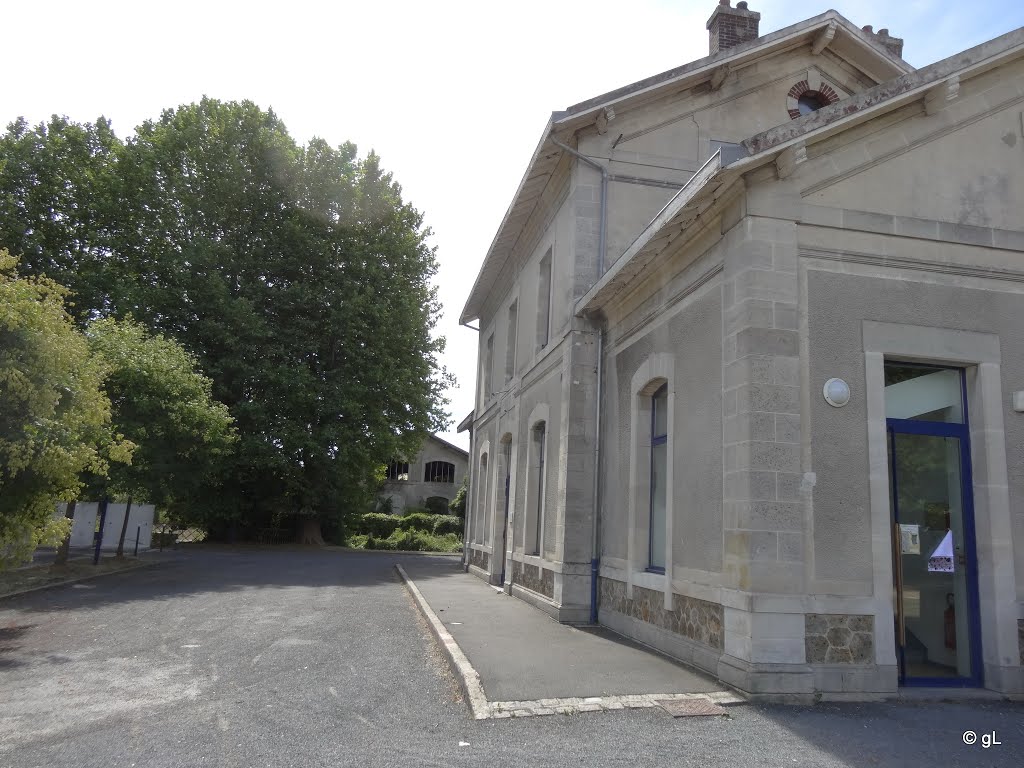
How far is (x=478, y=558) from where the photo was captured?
18.4 meters

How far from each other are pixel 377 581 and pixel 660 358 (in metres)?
9.77

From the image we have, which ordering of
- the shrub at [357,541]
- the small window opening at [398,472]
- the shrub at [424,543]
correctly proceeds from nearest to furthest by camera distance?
the shrub at [424,543], the shrub at [357,541], the small window opening at [398,472]

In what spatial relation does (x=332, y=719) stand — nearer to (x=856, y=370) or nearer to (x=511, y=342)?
(x=856, y=370)

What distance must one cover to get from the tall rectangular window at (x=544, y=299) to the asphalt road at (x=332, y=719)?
6.29m

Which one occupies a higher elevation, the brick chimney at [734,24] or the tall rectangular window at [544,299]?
the brick chimney at [734,24]

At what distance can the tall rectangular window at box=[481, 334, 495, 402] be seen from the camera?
63.2ft

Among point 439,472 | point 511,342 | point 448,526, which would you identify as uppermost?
point 511,342

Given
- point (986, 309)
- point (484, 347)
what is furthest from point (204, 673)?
point (484, 347)

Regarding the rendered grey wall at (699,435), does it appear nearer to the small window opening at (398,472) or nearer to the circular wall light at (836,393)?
the circular wall light at (836,393)

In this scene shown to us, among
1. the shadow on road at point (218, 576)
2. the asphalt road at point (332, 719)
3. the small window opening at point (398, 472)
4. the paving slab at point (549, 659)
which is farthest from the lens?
the small window opening at point (398, 472)

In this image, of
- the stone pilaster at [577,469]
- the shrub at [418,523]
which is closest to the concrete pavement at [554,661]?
the stone pilaster at [577,469]

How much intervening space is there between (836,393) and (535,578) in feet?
22.8

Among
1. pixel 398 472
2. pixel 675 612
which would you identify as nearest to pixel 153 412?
pixel 675 612

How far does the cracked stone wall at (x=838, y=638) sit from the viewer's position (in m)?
6.14
